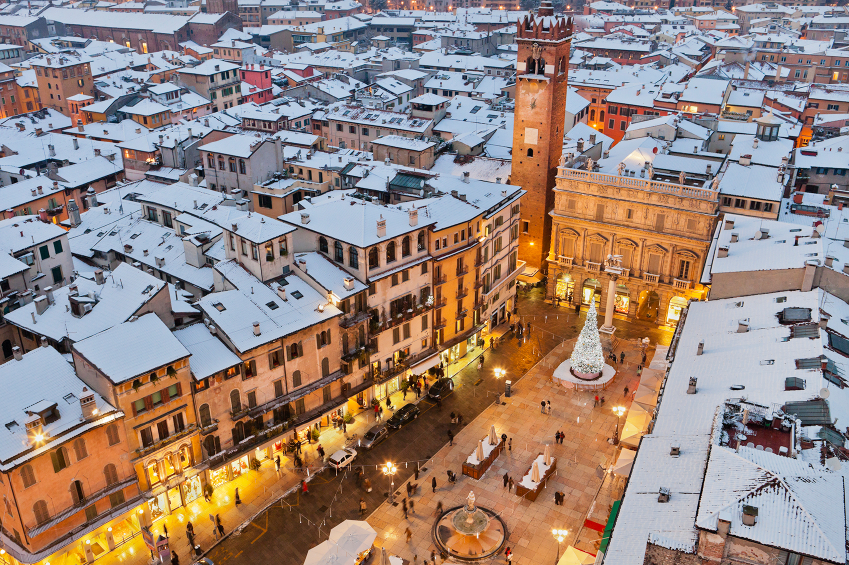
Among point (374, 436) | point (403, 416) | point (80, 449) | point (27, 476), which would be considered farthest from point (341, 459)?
point (27, 476)

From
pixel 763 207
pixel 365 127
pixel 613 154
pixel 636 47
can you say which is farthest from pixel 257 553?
pixel 636 47

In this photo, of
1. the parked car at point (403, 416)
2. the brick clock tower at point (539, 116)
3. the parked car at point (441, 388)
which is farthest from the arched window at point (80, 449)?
the brick clock tower at point (539, 116)

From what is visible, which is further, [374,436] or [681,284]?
[681,284]

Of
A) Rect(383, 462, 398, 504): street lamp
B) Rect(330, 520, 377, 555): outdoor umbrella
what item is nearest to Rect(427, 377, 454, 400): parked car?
Rect(383, 462, 398, 504): street lamp

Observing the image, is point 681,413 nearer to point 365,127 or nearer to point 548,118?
point 548,118

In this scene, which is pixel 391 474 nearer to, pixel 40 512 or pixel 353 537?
pixel 353 537

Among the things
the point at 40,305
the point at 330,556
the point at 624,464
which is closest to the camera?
the point at 330,556
